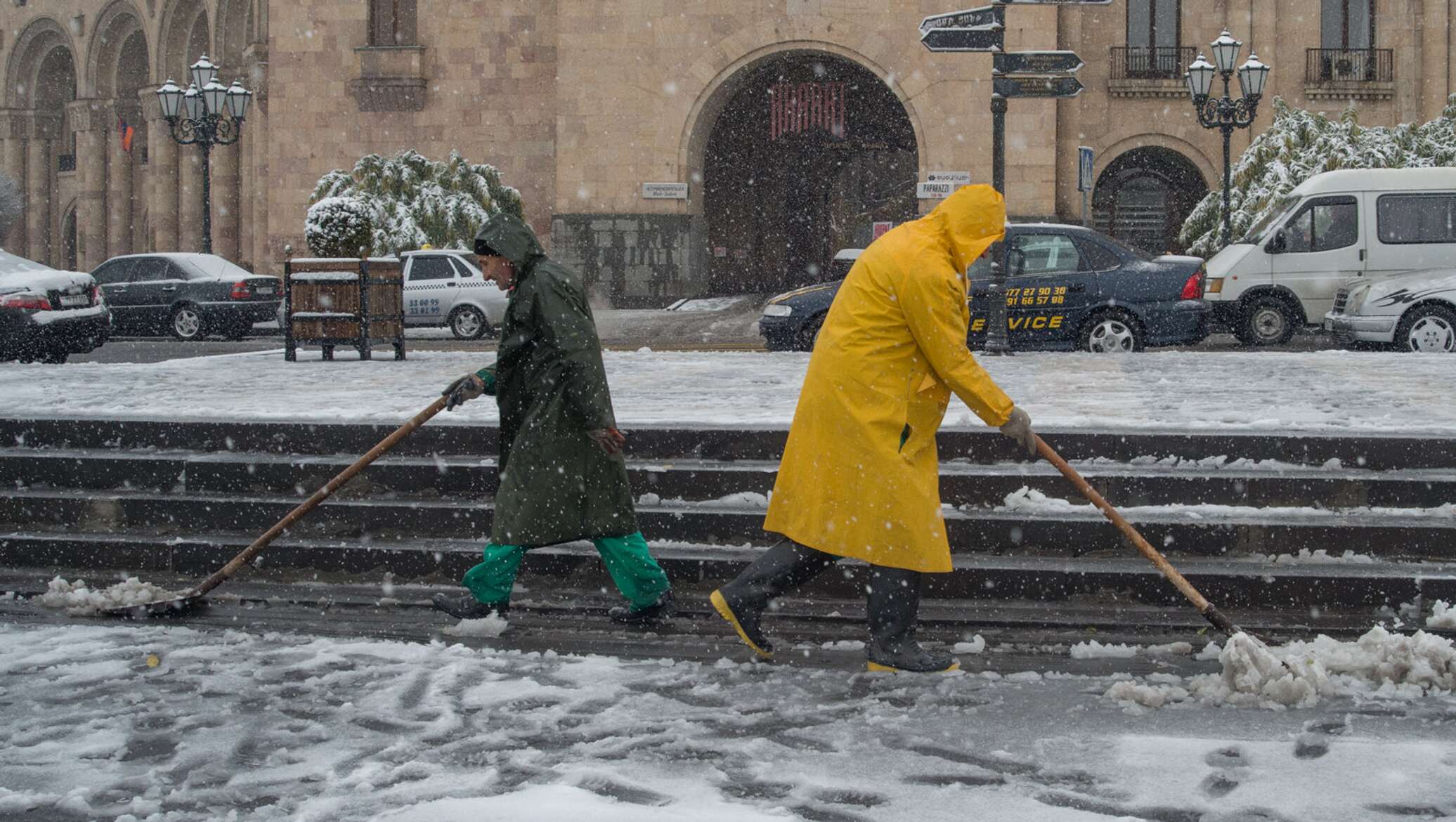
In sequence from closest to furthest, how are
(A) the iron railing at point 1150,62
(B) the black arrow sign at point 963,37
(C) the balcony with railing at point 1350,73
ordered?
(B) the black arrow sign at point 963,37 → (C) the balcony with railing at point 1350,73 → (A) the iron railing at point 1150,62

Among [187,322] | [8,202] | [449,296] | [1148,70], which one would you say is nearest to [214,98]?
[187,322]

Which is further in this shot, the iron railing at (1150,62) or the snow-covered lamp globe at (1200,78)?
the iron railing at (1150,62)

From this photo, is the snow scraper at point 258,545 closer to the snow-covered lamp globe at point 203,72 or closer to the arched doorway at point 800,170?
the snow-covered lamp globe at point 203,72

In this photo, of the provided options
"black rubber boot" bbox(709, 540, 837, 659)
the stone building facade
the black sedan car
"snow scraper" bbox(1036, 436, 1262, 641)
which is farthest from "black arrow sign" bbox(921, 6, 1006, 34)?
the stone building facade

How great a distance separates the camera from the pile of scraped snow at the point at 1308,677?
5160 mm

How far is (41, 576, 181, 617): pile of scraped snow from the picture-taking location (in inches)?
256

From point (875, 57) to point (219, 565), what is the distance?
2214 cm

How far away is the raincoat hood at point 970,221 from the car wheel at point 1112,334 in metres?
10.4

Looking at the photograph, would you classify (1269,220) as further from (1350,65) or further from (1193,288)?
(1350,65)

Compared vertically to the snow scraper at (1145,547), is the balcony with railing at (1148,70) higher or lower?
higher

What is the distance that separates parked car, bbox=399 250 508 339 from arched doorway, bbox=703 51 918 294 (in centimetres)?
776

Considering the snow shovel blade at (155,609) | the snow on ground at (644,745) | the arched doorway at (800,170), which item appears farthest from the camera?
the arched doorway at (800,170)

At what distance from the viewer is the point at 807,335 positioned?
1616 cm

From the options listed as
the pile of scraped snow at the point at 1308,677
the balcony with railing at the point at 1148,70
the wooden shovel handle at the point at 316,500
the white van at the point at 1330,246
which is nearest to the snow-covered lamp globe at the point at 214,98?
the white van at the point at 1330,246
